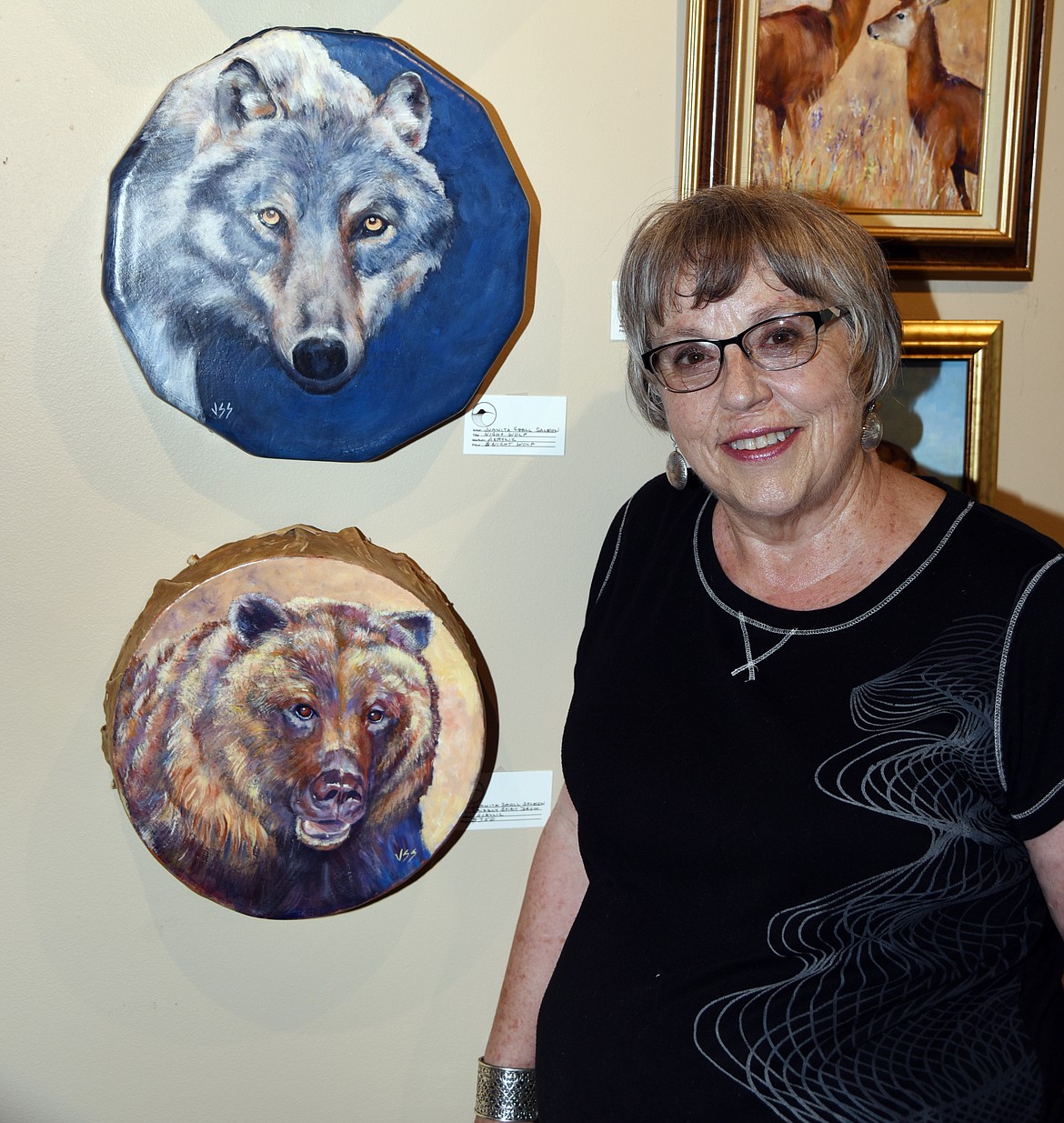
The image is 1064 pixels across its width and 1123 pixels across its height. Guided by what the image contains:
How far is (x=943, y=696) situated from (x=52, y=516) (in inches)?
42.2

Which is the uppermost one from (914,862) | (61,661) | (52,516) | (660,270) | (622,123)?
(622,123)

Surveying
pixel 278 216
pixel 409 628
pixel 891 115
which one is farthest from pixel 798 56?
pixel 409 628

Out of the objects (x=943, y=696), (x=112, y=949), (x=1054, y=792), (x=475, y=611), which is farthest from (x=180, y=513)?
(x=1054, y=792)

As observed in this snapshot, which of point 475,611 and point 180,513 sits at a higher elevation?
point 180,513

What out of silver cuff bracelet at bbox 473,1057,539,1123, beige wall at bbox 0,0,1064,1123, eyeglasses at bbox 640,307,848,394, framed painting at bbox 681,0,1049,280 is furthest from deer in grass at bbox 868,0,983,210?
silver cuff bracelet at bbox 473,1057,539,1123

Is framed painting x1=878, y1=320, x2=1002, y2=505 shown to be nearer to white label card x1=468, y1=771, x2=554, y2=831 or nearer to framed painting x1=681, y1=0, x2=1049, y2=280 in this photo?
framed painting x1=681, y1=0, x2=1049, y2=280

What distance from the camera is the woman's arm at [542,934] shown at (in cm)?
132

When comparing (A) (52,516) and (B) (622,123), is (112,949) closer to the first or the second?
(A) (52,516)

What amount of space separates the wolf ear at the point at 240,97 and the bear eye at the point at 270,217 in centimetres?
10

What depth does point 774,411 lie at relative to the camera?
106cm

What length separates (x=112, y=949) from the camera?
1377 mm

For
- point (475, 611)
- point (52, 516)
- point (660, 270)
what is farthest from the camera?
point (475, 611)

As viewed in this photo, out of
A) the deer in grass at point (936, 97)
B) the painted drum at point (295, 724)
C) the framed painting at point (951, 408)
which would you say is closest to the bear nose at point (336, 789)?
the painted drum at point (295, 724)

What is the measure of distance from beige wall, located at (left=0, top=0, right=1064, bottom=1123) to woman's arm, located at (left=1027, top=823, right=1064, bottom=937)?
0.65m
